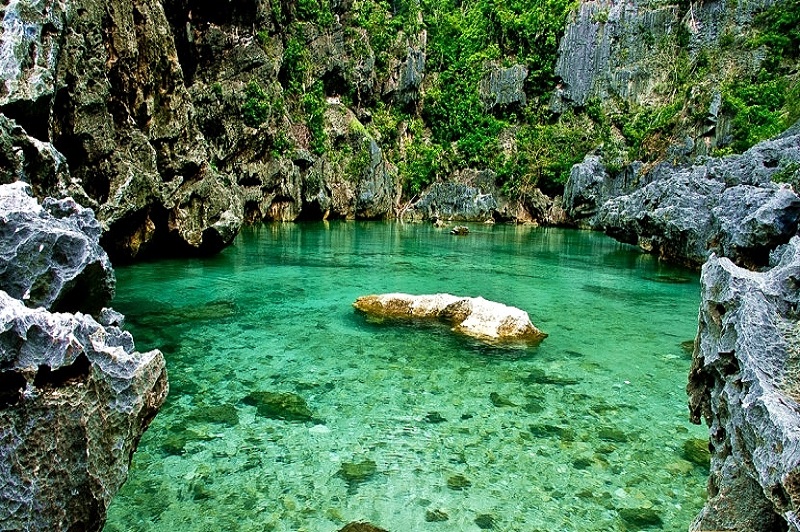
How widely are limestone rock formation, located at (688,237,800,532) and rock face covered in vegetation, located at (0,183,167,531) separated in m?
3.70

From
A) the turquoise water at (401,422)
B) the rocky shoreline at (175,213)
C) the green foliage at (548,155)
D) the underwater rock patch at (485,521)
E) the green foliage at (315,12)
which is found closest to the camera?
the rocky shoreline at (175,213)

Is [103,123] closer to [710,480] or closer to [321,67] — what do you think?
[710,480]

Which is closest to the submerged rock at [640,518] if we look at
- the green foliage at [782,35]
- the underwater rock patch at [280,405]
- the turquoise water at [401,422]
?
the turquoise water at [401,422]

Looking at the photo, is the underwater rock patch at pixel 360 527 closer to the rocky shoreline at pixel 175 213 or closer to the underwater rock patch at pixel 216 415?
the rocky shoreline at pixel 175 213

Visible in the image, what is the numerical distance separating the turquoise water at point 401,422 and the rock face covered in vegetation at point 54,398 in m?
1.42

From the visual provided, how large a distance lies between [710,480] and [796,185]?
7082 millimetres

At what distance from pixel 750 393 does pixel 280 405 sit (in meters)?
5.14

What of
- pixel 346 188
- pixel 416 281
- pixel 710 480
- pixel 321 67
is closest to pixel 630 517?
pixel 710 480

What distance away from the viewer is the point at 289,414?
6.38 metres

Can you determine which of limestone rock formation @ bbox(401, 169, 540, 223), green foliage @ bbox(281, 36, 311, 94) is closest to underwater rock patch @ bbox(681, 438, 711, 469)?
green foliage @ bbox(281, 36, 311, 94)

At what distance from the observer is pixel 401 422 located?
6.30 meters

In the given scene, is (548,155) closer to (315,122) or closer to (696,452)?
(315,122)

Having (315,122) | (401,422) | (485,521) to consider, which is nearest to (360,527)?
(485,521)

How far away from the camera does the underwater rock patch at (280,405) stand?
249 inches
